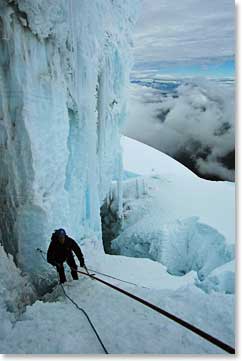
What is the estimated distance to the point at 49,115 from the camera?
2.59m

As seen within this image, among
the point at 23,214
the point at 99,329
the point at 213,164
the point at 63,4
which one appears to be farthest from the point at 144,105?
the point at 99,329

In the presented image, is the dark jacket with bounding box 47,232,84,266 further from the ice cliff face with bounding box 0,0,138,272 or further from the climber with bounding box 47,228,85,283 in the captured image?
the ice cliff face with bounding box 0,0,138,272

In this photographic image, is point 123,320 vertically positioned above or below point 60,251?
below

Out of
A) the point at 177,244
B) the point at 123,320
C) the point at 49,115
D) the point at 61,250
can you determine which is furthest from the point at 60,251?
the point at 177,244

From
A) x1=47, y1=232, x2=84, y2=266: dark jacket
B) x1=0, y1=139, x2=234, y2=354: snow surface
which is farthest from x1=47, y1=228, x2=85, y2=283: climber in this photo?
x1=0, y1=139, x2=234, y2=354: snow surface

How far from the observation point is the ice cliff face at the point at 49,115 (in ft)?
7.73

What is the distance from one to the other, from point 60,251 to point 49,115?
0.90m

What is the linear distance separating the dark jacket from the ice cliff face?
19 cm

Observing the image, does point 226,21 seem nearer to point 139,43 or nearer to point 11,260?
point 139,43

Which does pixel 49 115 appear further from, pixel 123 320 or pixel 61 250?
pixel 123 320

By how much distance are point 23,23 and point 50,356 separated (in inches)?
73.1

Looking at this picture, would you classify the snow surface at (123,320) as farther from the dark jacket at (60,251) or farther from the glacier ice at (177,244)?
the glacier ice at (177,244)

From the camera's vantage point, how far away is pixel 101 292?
2.27 meters

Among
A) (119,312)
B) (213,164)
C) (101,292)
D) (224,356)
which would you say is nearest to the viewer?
(224,356)
